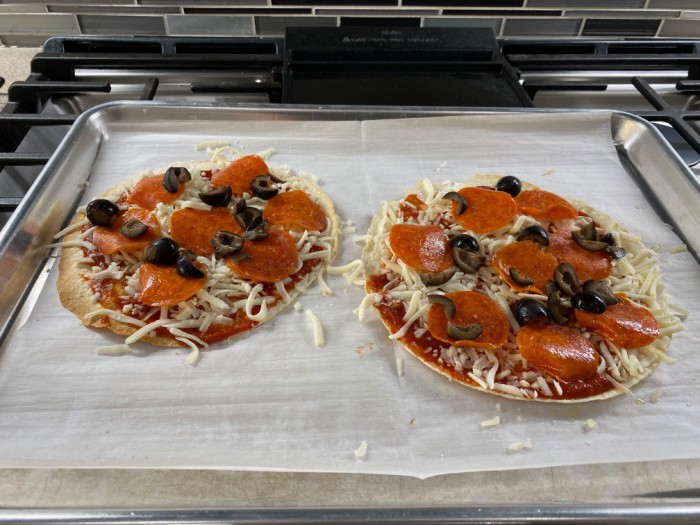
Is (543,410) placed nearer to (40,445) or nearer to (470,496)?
(470,496)

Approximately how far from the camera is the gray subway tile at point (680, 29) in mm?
3553

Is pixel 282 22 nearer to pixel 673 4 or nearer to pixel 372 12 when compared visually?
pixel 372 12

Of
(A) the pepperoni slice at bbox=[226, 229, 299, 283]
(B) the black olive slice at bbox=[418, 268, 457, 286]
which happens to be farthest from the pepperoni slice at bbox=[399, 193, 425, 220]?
(A) the pepperoni slice at bbox=[226, 229, 299, 283]

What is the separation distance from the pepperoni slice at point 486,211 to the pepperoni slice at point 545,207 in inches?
3.4

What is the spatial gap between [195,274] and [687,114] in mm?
2447

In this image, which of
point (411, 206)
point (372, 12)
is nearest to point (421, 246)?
point (411, 206)

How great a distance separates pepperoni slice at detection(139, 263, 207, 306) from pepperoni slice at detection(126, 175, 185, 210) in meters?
0.38

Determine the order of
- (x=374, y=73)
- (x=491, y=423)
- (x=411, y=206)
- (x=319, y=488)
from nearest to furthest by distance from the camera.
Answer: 1. (x=319, y=488)
2. (x=491, y=423)
3. (x=411, y=206)
4. (x=374, y=73)

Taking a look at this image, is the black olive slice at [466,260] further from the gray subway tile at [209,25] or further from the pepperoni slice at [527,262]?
the gray subway tile at [209,25]

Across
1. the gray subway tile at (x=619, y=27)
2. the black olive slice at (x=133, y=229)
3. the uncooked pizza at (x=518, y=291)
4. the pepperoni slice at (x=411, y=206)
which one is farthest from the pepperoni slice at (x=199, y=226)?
the gray subway tile at (x=619, y=27)

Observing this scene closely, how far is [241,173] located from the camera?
2.37m

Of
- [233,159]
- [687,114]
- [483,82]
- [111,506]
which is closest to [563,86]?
[483,82]

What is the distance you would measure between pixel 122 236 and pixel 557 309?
1.61m

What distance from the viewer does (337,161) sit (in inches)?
104
